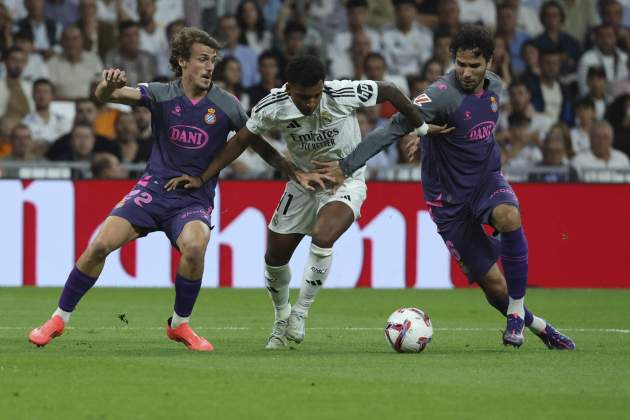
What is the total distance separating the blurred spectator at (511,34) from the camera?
1998cm

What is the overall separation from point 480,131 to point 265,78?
880cm

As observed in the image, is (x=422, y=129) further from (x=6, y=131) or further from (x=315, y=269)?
(x=6, y=131)

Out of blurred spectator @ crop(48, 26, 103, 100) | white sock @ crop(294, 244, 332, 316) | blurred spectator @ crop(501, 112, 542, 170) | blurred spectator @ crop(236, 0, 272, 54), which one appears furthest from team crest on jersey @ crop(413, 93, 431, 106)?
blurred spectator @ crop(236, 0, 272, 54)

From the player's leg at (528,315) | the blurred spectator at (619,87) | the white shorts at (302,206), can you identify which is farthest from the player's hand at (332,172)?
the blurred spectator at (619,87)

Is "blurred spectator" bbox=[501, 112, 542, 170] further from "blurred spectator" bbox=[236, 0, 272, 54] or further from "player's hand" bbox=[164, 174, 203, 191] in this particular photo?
"player's hand" bbox=[164, 174, 203, 191]

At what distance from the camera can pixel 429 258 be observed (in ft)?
53.1

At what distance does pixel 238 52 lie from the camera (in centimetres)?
1873

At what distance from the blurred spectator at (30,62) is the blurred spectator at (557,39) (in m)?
7.27

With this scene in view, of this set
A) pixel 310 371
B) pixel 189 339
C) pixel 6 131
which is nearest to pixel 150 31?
pixel 6 131

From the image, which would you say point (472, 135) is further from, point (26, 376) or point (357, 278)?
point (357, 278)

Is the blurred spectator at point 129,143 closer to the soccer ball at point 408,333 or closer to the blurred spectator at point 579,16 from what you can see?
the blurred spectator at point 579,16

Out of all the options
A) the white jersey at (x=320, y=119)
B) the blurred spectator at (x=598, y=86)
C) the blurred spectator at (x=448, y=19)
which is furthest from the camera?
the blurred spectator at (x=448, y=19)

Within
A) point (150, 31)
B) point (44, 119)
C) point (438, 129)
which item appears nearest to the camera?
point (438, 129)

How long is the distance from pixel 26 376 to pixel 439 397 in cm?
235
